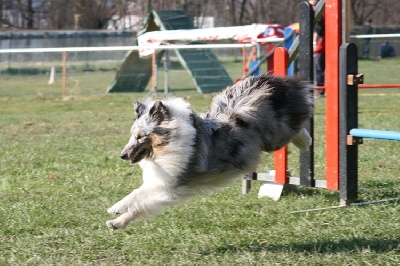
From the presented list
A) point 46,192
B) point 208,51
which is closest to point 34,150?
point 46,192

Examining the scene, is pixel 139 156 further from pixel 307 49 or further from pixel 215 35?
pixel 215 35

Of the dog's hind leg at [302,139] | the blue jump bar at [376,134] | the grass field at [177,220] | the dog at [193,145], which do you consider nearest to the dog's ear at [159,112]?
the dog at [193,145]

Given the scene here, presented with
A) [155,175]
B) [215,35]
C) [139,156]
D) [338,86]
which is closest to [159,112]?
[139,156]

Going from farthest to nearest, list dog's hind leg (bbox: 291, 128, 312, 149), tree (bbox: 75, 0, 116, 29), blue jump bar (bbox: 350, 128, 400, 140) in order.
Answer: tree (bbox: 75, 0, 116, 29) → dog's hind leg (bbox: 291, 128, 312, 149) → blue jump bar (bbox: 350, 128, 400, 140)

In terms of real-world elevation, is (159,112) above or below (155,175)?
above

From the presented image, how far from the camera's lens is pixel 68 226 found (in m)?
6.05

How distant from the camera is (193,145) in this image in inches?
208

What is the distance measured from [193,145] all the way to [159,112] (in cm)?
36

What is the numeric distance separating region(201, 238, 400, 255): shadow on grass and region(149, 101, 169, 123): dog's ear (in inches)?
39.2

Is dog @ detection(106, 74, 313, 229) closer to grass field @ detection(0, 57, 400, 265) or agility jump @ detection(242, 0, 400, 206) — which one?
grass field @ detection(0, 57, 400, 265)

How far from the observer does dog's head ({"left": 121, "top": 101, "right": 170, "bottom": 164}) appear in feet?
17.6

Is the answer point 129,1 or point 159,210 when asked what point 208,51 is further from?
point 129,1

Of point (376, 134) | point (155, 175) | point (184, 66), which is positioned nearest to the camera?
point (155, 175)

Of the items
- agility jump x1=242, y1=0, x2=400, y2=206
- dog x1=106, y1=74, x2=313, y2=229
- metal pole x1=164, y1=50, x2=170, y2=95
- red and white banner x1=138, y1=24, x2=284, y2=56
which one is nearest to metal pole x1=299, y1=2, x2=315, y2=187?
agility jump x1=242, y1=0, x2=400, y2=206
